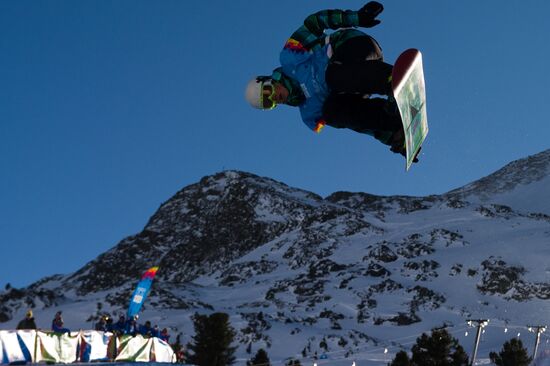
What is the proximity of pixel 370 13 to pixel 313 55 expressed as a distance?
2.98 ft

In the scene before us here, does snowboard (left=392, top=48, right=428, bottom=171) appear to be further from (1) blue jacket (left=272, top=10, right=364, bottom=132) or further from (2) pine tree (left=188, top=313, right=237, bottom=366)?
(2) pine tree (left=188, top=313, right=237, bottom=366)

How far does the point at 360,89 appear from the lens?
6484mm

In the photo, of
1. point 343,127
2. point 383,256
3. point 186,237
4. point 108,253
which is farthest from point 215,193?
point 343,127

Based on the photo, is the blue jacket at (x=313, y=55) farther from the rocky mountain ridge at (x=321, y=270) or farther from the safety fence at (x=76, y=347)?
the rocky mountain ridge at (x=321, y=270)

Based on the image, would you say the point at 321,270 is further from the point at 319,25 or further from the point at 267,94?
the point at 319,25

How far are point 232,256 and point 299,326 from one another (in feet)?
244

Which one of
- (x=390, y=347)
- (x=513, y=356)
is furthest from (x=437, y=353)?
(x=390, y=347)

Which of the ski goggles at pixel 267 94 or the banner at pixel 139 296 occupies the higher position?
the ski goggles at pixel 267 94

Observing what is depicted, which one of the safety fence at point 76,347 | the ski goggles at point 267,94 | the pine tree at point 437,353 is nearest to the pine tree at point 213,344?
the pine tree at point 437,353

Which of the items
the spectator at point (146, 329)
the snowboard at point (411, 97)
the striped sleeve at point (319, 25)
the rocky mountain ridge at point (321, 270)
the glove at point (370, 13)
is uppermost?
the rocky mountain ridge at point (321, 270)

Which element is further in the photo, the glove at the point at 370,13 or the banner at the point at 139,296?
the banner at the point at 139,296

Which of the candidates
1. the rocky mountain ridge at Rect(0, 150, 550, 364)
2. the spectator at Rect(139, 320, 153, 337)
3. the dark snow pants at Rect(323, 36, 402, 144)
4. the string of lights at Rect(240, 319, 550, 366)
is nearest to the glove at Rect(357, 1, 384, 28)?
the dark snow pants at Rect(323, 36, 402, 144)

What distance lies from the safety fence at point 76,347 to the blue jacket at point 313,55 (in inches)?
318

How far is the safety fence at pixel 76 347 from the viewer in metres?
13.0
